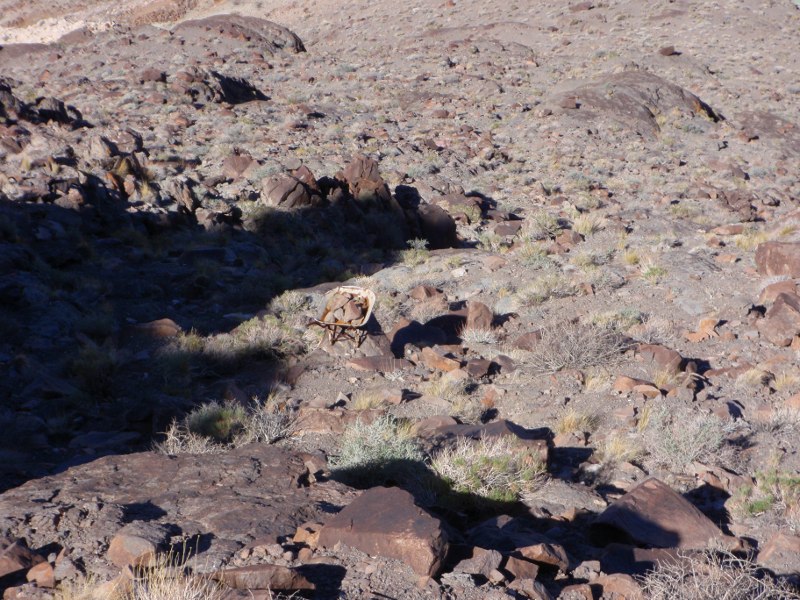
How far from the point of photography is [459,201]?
1641 centimetres

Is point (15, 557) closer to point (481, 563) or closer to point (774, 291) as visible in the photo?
point (481, 563)

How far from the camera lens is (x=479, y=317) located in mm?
9734

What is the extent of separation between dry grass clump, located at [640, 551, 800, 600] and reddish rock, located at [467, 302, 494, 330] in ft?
18.4

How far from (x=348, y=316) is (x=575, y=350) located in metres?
2.74

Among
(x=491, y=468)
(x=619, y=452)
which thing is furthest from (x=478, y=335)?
(x=491, y=468)

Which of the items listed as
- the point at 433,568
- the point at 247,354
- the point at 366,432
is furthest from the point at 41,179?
the point at 433,568

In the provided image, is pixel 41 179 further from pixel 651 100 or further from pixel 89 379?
pixel 651 100

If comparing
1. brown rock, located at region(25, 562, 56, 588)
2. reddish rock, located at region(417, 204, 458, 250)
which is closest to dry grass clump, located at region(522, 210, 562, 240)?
reddish rock, located at region(417, 204, 458, 250)

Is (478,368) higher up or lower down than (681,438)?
lower down

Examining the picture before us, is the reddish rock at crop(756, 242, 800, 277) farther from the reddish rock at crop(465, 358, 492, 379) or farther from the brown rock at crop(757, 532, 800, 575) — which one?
the brown rock at crop(757, 532, 800, 575)

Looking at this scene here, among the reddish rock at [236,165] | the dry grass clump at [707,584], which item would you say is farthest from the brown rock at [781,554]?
the reddish rock at [236,165]

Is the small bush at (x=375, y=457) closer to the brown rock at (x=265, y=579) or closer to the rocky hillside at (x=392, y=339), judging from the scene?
the rocky hillside at (x=392, y=339)

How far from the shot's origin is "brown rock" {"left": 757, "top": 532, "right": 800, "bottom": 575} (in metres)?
4.52

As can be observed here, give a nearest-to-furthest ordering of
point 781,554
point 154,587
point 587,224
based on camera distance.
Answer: point 154,587 → point 781,554 → point 587,224
